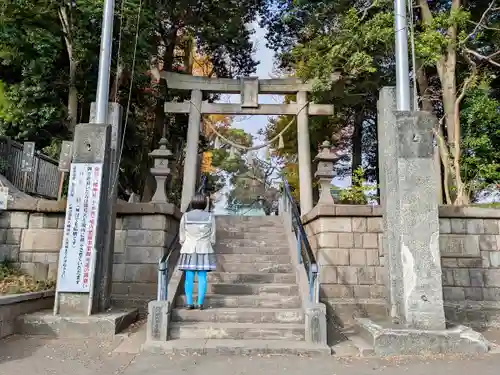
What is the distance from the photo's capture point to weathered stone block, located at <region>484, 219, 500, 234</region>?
8.05m

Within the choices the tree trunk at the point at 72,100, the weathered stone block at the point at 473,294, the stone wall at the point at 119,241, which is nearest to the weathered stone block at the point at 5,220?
the stone wall at the point at 119,241

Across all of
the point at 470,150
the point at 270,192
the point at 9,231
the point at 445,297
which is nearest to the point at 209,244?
the point at 9,231

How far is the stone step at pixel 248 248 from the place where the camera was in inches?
335

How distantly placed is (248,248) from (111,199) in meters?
3.14

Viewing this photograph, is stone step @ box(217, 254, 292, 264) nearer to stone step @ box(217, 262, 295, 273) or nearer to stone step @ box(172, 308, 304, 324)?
stone step @ box(217, 262, 295, 273)

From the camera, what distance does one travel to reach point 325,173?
884 centimetres

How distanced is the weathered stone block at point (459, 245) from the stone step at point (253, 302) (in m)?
3.45

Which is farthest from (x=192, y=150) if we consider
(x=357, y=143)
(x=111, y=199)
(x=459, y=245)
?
(x=357, y=143)

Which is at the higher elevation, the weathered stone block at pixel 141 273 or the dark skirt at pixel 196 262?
the dark skirt at pixel 196 262

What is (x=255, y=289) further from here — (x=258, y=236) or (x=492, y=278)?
(x=492, y=278)

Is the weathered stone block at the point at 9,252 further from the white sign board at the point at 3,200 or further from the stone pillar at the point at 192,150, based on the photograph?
the stone pillar at the point at 192,150

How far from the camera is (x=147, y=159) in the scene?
16.2m

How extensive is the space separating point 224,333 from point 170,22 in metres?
12.2

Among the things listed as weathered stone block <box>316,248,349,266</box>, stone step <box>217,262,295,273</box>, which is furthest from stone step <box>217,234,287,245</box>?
weathered stone block <box>316,248,349,266</box>
